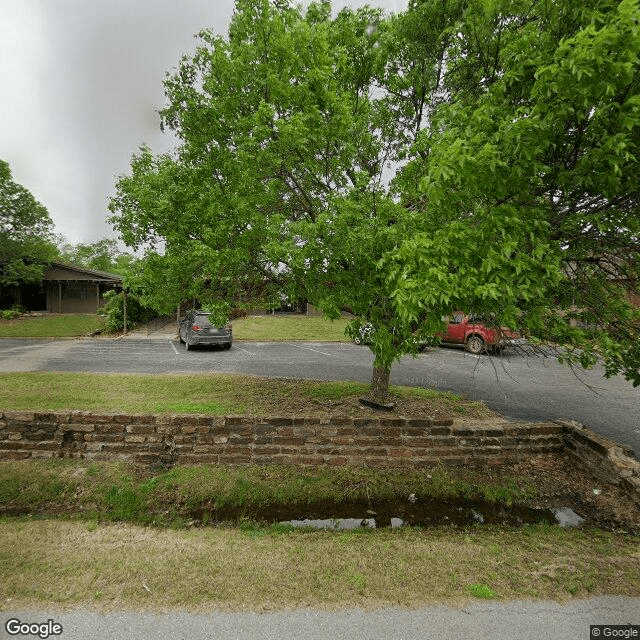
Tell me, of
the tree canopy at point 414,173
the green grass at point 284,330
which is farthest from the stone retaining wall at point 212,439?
the green grass at point 284,330

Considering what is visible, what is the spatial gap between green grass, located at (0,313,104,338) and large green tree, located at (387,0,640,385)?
20593mm

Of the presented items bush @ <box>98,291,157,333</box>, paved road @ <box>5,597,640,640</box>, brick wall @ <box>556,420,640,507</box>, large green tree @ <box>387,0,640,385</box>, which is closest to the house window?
bush @ <box>98,291,157,333</box>

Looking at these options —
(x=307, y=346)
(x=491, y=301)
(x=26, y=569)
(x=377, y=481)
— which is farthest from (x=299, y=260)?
(x=307, y=346)

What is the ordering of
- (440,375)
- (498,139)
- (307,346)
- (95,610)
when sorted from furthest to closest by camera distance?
1. (307,346)
2. (440,375)
3. (498,139)
4. (95,610)

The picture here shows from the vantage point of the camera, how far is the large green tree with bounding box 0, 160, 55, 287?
24.6 meters

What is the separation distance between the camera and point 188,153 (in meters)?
5.58

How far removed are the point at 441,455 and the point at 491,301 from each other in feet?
7.96

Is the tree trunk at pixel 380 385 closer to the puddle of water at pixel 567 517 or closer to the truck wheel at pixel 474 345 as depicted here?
the puddle of water at pixel 567 517

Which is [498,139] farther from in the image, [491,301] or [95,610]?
[95,610]

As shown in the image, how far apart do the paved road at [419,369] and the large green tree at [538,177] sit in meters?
2.12

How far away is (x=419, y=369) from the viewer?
10.7 metres

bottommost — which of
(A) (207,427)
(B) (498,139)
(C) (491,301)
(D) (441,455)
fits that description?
(D) (441,455)

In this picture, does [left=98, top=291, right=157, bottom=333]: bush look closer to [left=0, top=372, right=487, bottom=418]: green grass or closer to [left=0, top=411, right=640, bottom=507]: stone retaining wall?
[left=0, top=372, right=487, bottom=418]: green grass

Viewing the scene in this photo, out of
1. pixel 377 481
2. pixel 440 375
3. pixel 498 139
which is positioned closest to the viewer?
pixel 498 139
